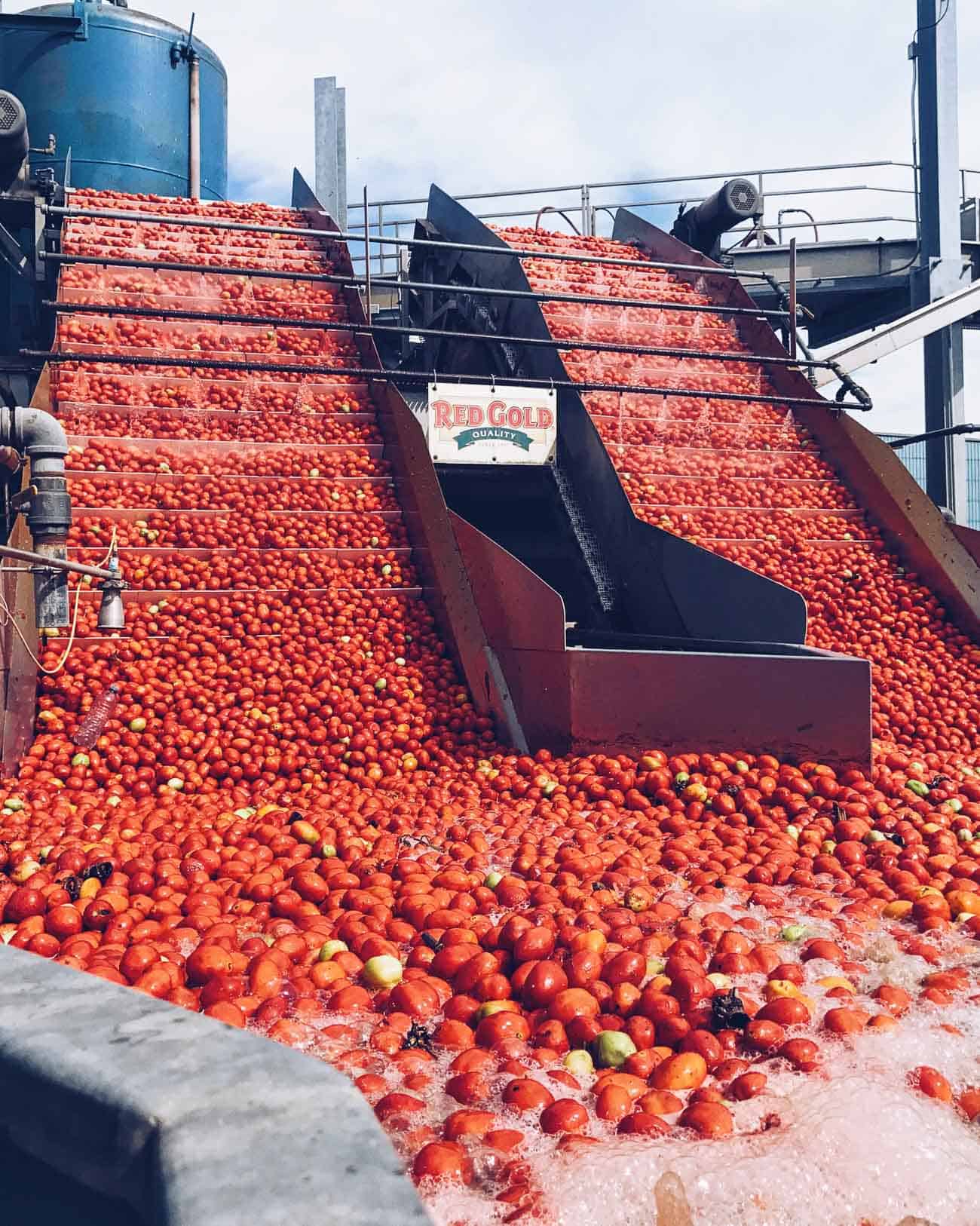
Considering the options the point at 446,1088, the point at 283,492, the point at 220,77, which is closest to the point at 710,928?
the point at 446,1088

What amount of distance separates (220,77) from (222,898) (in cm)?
2085

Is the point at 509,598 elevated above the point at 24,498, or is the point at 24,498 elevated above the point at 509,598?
the point at 24,498

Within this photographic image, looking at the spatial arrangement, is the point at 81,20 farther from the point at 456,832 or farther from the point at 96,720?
→ the point at 456,832

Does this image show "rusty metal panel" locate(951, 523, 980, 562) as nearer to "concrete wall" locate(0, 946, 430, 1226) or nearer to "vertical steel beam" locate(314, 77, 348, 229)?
"concrete wall" locate(0, 946, 430, 1226)

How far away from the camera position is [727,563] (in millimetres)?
6668

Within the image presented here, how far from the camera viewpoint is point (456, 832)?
4516mm

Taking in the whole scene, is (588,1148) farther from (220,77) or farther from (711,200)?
(220,77)

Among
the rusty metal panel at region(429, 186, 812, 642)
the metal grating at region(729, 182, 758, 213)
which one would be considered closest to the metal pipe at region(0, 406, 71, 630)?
the rusty metal panel at region(429, 186, 812, 642)

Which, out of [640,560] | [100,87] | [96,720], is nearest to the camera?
[96,720]

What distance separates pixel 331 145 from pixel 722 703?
51.9 ft

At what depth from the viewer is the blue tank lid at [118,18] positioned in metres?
17.2

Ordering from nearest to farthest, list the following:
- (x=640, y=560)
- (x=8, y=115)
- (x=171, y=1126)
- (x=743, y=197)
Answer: (x=171, y=1126) < (x=640, y=560) < (x=8, y=115) < (x=743, y=197)

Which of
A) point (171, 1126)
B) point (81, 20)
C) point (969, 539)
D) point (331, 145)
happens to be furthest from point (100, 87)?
point (171, 1126)

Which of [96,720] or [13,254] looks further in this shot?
[13,254]
